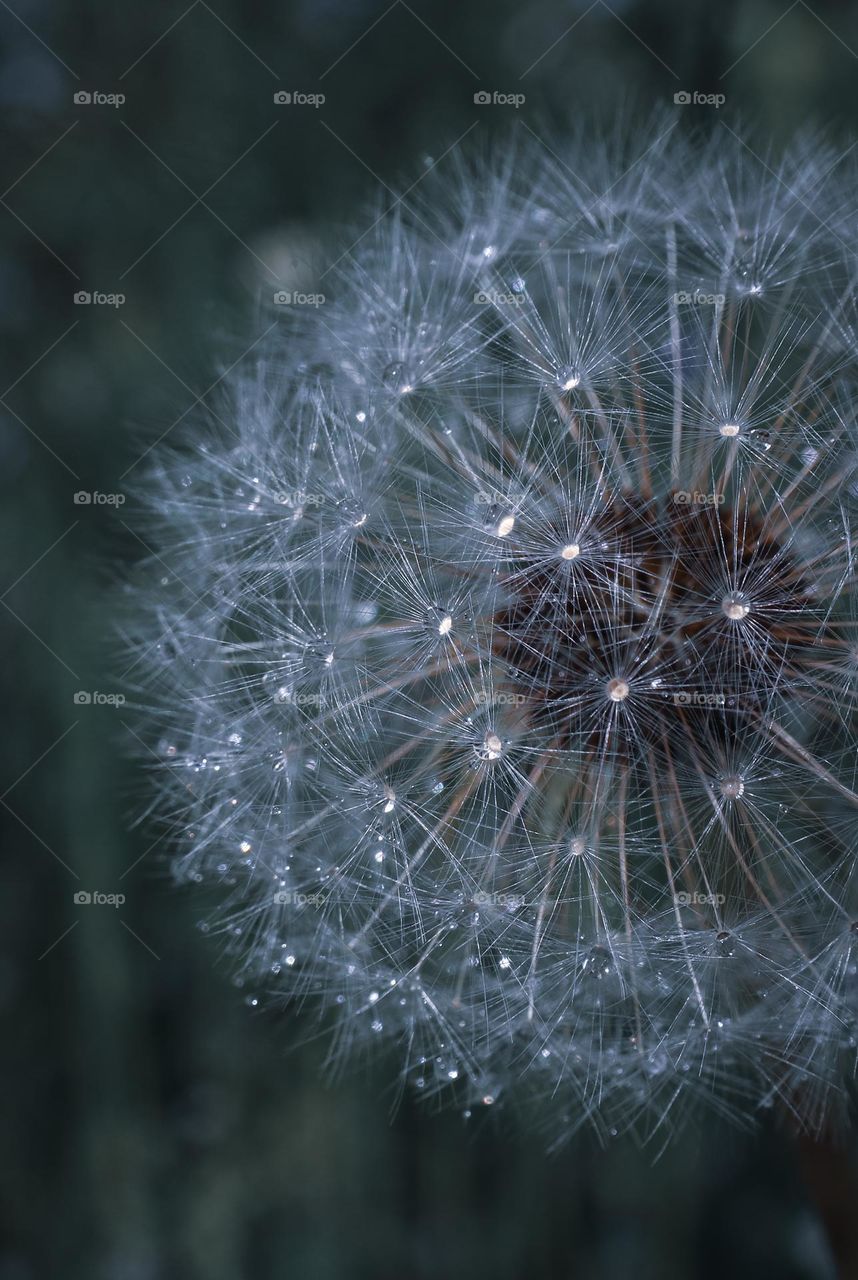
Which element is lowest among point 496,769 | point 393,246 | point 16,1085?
point 16,1085

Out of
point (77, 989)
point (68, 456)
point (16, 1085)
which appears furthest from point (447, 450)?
point (16, 1085)

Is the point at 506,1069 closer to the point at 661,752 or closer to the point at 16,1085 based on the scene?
the point at 661,752
